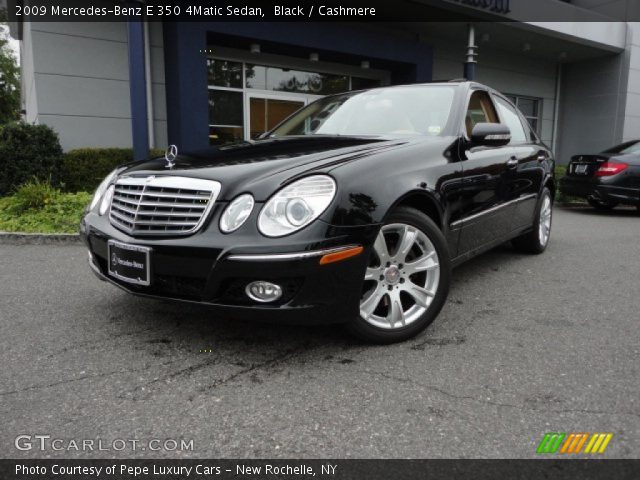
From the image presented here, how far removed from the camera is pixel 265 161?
2607 mm

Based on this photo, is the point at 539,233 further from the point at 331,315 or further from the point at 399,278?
the point at 331,315

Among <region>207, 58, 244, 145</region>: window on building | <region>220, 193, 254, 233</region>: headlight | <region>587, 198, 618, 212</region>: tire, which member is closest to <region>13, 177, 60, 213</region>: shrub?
<region>207, 58, 244, 145</region>: window on building

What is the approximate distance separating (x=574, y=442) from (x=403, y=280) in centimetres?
112

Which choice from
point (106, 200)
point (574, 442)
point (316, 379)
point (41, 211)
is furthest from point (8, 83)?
point (574, 442)

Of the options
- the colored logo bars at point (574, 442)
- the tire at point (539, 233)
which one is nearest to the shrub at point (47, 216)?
the tire at point (539, 233)

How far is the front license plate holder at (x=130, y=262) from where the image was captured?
243 centimetres

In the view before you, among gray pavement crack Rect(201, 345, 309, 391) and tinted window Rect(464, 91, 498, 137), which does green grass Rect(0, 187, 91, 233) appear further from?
tinted window Rect(464, 91, 498, 137)

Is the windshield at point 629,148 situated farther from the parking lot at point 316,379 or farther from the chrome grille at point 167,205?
the chrome grille at point 167,205

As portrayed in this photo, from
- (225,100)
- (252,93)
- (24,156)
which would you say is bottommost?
(24,156)

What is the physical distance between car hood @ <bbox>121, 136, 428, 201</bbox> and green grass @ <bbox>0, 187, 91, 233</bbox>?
133 inches

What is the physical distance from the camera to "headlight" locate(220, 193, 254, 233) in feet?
7.57

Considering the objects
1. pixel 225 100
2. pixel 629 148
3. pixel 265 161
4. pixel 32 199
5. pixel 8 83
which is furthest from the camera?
pixel 8 83

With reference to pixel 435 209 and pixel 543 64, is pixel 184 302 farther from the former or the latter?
pixel 543 64
